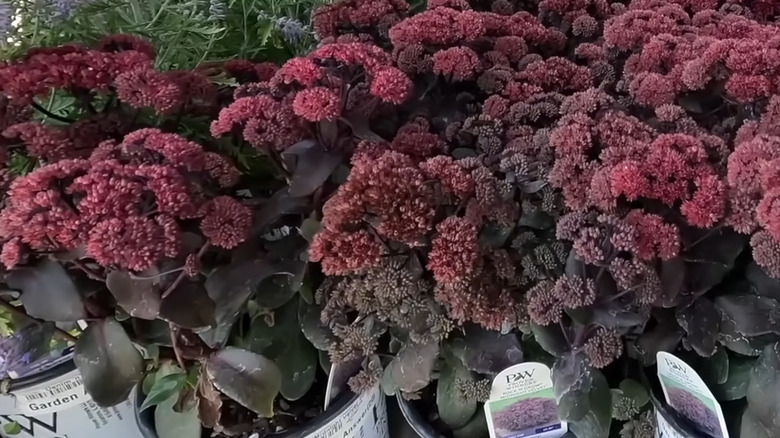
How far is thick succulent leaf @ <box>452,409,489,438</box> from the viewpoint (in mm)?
787

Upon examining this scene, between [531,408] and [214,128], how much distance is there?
0.44 meters

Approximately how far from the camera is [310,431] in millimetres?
750

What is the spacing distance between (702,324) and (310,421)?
1.32 feet

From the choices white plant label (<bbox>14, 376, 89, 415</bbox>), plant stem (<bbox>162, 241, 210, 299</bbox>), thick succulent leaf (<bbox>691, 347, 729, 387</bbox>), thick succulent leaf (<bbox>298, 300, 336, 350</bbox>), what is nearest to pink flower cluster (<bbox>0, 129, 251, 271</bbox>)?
plant stem (<bbox>162, 241, 210, 299</bbox>)

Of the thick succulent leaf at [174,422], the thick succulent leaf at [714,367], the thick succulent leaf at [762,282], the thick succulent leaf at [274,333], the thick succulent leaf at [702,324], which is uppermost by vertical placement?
the thick succulent leaf at [762,282]

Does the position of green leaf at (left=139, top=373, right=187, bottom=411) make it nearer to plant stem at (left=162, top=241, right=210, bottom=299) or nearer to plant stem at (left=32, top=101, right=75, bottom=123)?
plant stem at (left=162, top=241, right=210, bottom=299)

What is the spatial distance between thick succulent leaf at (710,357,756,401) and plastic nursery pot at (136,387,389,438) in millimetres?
352

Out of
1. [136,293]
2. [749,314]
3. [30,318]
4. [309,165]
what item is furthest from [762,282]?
[30,318]

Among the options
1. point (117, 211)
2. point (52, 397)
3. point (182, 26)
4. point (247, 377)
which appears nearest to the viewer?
point (117, 211)

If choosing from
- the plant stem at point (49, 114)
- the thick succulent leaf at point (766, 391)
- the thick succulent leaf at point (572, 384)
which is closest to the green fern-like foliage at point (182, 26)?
the plant stem at point (49, 114)

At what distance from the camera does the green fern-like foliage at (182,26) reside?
31.5 inches

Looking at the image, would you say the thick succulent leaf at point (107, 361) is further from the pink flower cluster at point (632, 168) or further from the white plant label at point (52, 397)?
the pink flower cluster at point (632, 168)

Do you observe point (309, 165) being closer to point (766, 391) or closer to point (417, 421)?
point (417, 421)

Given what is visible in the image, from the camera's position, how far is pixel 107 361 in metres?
0.65
